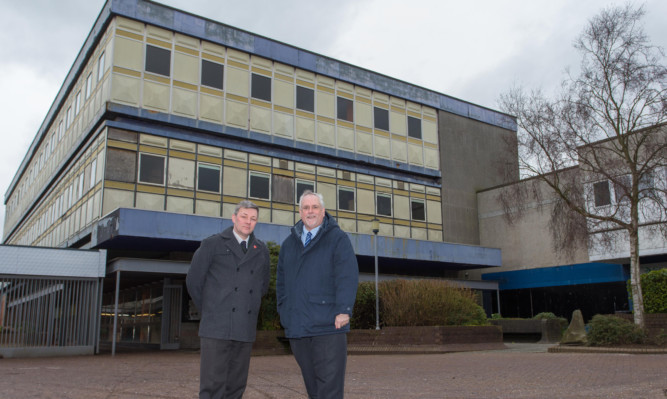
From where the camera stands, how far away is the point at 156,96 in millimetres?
24031

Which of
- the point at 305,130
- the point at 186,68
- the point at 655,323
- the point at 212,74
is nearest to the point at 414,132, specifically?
the point at 305,130

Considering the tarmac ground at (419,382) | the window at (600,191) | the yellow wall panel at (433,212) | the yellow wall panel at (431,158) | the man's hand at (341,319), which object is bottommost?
the tarmac ground at (419,382)

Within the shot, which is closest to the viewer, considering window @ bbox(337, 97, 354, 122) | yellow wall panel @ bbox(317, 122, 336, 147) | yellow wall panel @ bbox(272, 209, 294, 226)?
yellow wall panel @ bbox(272, 209, 294, 226)

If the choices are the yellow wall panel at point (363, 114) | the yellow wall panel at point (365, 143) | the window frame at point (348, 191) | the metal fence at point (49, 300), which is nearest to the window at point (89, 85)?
the metal fence at point (49, 300)

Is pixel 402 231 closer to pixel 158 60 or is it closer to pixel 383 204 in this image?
pixel 383 204

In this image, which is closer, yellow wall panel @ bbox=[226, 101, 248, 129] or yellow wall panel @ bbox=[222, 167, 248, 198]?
yellow wall panel @ bbox=[222, 167, 248, 198]

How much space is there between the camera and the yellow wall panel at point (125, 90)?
909 inches

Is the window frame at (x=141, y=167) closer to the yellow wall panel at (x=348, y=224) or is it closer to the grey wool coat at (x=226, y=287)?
the yellow wall panel at (x=348, y=224)

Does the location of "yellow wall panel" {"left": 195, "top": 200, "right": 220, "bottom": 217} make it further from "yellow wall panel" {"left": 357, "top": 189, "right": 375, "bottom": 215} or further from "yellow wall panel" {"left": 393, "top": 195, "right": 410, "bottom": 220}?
"yellow wall panel" {"left": 393, "top": 195, "right": 410, "bottom": 220}

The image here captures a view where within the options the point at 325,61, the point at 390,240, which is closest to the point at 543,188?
the point at 390,240

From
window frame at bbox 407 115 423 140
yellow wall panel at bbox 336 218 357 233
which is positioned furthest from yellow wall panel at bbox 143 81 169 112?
window frame at bbox 407 115 423 140

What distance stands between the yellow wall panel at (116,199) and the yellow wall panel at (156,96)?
11.9 feet

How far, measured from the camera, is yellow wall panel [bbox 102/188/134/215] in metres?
22.5

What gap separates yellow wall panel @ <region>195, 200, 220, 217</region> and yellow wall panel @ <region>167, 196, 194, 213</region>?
308 millimetres
